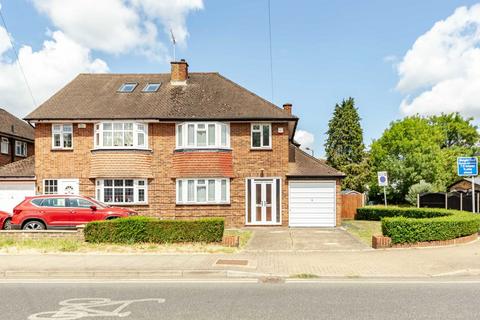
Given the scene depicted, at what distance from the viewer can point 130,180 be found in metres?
21.7


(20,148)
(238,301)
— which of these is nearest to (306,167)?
(238,301)

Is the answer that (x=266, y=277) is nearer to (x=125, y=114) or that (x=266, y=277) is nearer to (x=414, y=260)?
(x=414, y=260)

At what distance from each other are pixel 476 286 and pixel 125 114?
1746cm

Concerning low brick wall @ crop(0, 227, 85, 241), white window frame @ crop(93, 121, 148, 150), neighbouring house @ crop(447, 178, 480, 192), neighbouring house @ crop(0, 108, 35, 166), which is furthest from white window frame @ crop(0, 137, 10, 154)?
neighbouring house @ crop(447, 178, 480, 192)

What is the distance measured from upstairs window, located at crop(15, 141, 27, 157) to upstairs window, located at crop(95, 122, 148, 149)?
48.6 ft

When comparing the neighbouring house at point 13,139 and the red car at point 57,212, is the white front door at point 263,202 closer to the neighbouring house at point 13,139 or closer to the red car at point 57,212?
the red car at point 57,212

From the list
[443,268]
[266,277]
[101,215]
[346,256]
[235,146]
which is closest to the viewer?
[266,277]

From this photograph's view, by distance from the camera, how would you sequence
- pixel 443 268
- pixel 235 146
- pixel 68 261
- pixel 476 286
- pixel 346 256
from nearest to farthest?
pixel 476 286 → pixel 443 268 → pixel 68 261 → pixel 346 256 → pixel 235 146

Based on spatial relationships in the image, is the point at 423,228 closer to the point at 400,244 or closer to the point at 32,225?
the point at 400,244

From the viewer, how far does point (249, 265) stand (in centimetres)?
1081

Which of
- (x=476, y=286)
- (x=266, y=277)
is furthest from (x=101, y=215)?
(x=476, y=286)

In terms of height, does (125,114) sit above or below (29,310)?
above

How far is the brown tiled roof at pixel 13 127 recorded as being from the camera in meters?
32.1

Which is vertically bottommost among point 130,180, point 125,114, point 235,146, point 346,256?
point 346,256
